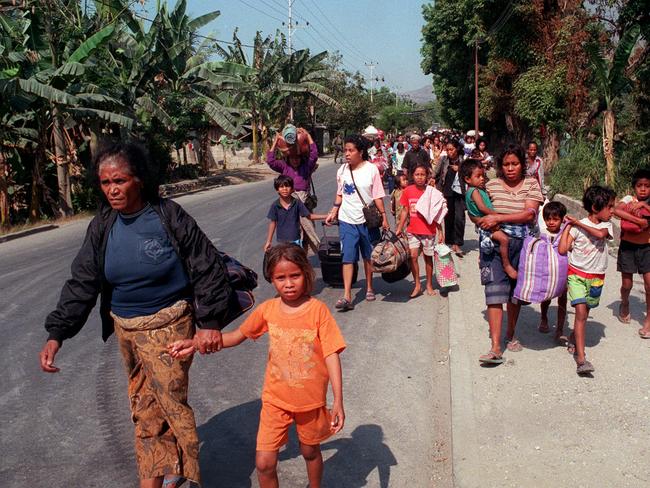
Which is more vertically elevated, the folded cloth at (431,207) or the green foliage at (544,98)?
the green foliage at (544,98)

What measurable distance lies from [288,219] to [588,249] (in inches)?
135

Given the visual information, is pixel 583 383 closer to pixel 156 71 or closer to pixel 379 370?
pixel 379 370

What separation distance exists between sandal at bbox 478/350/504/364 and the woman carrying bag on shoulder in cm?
227

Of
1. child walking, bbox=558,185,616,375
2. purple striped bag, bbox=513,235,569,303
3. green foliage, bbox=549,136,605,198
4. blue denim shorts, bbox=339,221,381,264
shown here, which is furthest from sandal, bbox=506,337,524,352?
green foliage, bbox=549,136,605,198

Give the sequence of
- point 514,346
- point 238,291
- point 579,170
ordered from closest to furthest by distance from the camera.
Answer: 1. point 238,291
2. point 514,346
3. point 579,170

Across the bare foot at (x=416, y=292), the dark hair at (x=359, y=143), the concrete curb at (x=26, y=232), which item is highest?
the dark hair at (x=359, y=143)

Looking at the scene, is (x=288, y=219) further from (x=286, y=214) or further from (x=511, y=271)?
(x=511, y=271)

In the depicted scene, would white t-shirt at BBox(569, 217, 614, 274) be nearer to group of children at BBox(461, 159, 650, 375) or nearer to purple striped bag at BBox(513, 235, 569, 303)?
group of children at BBox(461, 159, 650, 375)

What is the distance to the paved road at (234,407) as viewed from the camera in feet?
12.8

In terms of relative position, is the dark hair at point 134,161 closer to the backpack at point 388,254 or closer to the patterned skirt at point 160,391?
the patterned skirt at point 160,391

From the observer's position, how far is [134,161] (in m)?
3.22

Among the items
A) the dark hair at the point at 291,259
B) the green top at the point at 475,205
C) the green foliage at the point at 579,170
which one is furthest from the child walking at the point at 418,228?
the green foliage at the point at 579,170

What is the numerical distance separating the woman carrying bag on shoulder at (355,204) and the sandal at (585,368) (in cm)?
285

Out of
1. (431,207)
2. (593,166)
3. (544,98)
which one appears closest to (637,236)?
(431,207)
